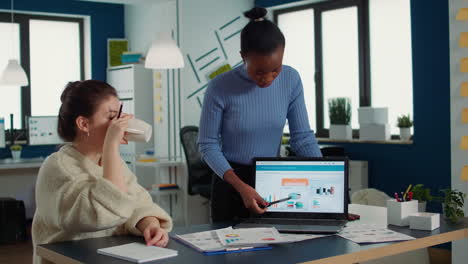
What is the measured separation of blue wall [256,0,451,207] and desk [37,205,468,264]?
3265 millimetres

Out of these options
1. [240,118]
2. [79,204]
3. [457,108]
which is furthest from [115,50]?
[79,204]

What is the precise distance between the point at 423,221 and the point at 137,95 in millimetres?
5406

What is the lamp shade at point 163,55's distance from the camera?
5766 millimetres

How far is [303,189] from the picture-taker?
2.27 metres

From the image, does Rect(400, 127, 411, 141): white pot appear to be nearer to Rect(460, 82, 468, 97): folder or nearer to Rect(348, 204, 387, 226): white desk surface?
Rect(460, 82, 468, 97): folder

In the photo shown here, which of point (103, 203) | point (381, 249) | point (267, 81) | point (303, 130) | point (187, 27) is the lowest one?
point (381, 249)

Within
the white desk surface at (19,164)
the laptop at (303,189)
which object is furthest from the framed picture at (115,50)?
the laptop at (303,189)

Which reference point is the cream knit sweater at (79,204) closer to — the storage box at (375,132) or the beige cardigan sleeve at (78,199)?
the beige cardigan sleeve at (78,199)

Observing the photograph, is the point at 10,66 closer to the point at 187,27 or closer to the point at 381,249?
the point at 187,27

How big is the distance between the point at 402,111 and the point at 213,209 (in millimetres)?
3684

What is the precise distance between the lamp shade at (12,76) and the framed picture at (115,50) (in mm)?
1650

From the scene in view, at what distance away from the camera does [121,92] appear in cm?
752

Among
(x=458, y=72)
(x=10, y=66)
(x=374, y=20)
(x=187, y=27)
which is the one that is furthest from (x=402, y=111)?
(x=10, y=66)

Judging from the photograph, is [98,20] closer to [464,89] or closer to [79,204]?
[464,89]
